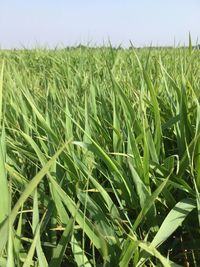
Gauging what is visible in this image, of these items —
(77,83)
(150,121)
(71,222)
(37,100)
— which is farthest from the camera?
(77,83)

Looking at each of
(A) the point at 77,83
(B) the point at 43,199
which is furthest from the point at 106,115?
(A) the point at 77,83

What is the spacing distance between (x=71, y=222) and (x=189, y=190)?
235mm

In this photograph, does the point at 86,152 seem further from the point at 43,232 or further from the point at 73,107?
the point at 73,107

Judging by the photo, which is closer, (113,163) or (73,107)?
(113,163)

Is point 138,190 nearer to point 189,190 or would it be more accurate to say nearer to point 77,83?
point 189,190

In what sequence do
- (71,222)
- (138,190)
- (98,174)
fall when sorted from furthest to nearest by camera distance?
1. (98,174)
2. (138,190)
3. (71,222)

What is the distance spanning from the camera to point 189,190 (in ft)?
1.90

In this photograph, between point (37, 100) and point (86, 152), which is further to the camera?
point (37, 100)

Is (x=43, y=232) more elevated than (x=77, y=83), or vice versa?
(x=77, y=83)

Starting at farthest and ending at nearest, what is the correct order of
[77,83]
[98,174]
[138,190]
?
1. [77,83]
2. [98,174]
3. [138,190]

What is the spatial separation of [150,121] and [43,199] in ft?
0.99

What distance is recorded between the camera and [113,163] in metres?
0.59

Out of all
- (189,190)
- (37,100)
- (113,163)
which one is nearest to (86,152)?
(113,163)

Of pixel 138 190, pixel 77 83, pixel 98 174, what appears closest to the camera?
pixel 138 190
